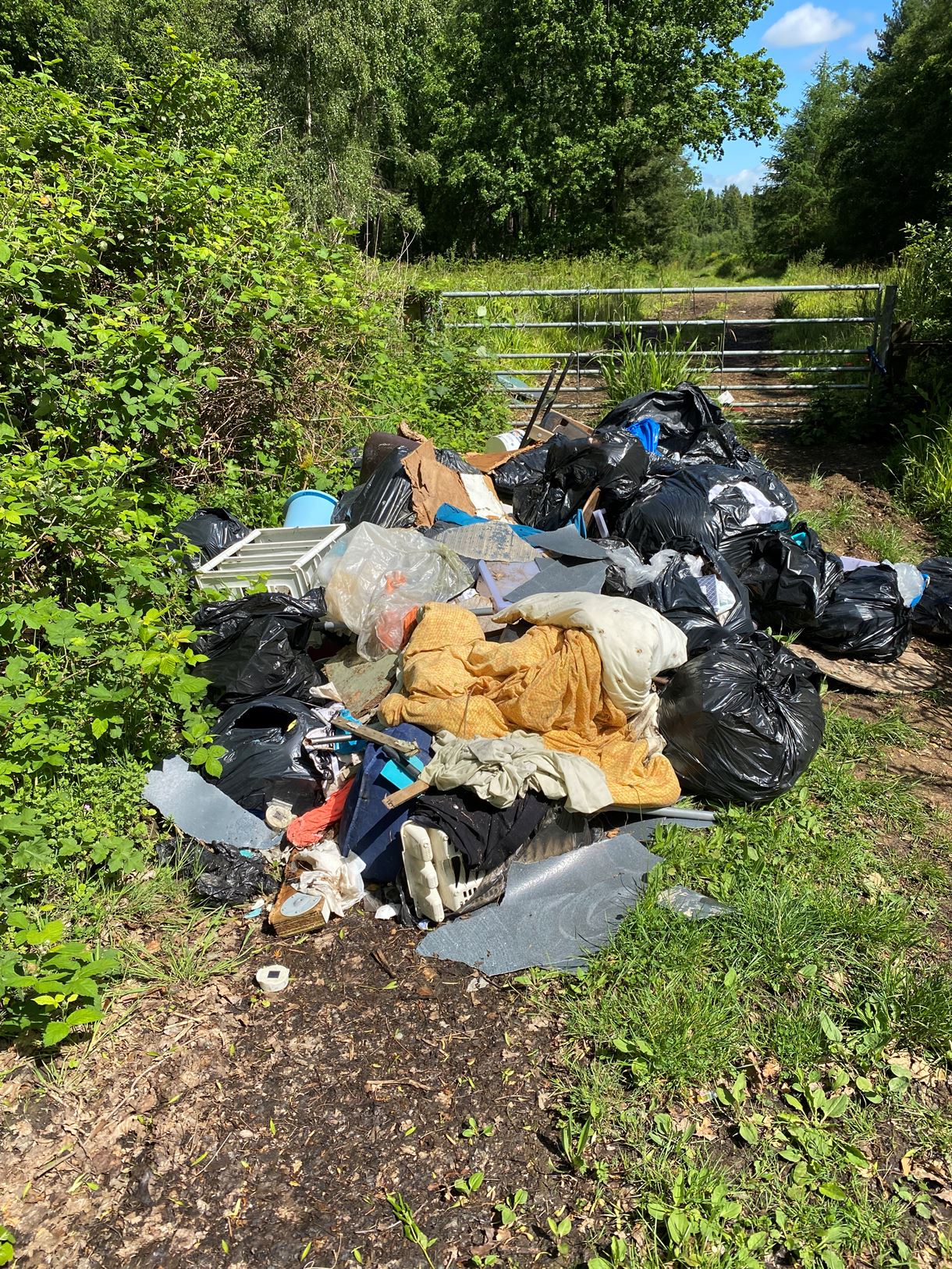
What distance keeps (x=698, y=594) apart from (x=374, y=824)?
1.89 meters

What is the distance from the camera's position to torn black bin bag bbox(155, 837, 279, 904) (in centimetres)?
271

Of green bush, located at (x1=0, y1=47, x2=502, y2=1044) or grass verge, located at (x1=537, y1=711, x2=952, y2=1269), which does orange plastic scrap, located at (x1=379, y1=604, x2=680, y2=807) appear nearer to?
grass verge, located at (x1=537, y1=711, x2=952, y2=1269)

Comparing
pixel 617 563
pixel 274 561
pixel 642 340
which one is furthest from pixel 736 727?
pixel 642 340

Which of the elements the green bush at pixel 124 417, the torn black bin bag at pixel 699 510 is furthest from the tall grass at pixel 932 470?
the green bush at pixel 124 417

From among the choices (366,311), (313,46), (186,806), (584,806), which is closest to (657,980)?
(584,806)

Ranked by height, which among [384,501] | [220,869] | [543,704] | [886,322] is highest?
[886,322]

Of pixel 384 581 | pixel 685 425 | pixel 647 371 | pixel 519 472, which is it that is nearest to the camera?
pixel 384 581

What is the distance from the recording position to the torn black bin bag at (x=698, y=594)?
3.50 metres

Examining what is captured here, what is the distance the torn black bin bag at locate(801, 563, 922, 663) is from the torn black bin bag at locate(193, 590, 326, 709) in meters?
2.57

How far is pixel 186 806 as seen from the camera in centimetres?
291

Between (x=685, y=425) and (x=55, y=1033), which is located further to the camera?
(x=685, y=425)

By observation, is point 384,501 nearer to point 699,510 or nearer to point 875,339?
point 699,510

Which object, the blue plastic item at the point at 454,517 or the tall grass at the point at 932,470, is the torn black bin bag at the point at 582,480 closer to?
the blue plastic item at the point at 454,517

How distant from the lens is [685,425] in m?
5.59
